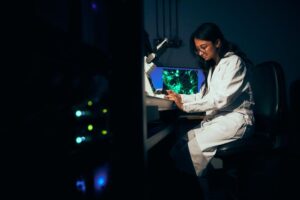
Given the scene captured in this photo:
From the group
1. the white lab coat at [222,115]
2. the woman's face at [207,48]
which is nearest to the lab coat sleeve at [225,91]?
the white lab coat at [222,115]

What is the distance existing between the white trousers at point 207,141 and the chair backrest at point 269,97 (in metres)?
0.13

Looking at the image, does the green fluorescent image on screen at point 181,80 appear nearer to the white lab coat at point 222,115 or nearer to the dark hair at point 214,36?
the dark hair at point 214,36

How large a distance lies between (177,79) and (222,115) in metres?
0.63

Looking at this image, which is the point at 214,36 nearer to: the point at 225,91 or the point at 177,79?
the point at 225,91

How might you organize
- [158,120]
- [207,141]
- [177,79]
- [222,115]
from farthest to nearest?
[177,79] < [222,115] < [207,141] < [158,120]

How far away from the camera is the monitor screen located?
202 centimetres

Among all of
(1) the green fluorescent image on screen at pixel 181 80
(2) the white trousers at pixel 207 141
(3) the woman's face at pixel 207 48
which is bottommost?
(2) the white trousers at pixel 207 141

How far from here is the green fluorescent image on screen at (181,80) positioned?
6.69 ft

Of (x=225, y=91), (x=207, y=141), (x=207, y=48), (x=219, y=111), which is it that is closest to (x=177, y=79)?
(x=207, y=48)

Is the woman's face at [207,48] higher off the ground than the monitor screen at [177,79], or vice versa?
the woman's face at [207,48]

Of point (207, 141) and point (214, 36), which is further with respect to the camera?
point (214, 36)

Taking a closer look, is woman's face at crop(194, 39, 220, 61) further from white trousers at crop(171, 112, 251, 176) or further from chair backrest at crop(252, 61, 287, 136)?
white trousers at crop(171, 112, 251, 176)

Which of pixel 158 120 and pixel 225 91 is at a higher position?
pixel 225 91

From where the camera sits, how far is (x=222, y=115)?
154cm
